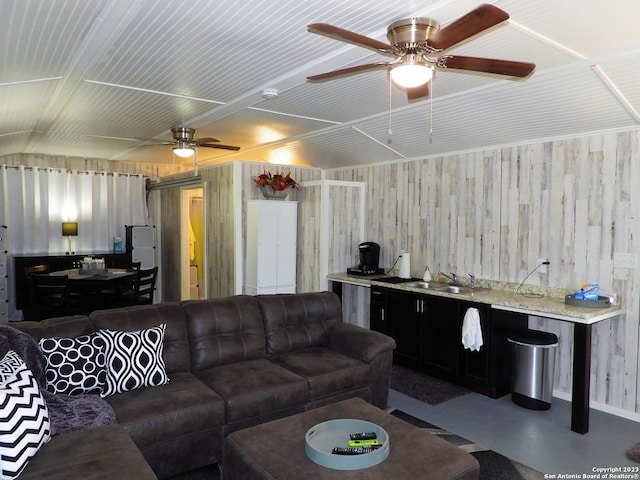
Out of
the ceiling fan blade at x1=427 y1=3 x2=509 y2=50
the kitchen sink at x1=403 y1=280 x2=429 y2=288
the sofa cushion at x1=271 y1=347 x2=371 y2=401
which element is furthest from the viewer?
the kitchen sink at x1=403 y1=280 x2=429 y2=288

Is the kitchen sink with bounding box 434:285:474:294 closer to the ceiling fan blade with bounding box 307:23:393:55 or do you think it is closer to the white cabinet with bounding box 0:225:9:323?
the ceiling fan blade with bounding box 307:23:393:55

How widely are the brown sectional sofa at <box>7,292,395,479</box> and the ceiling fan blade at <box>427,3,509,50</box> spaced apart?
2282mm

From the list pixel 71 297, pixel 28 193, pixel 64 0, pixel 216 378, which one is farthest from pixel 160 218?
pixel 64 0

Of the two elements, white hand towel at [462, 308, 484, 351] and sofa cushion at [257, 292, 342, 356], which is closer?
sofa cushion at [257, 292, 342, 356]

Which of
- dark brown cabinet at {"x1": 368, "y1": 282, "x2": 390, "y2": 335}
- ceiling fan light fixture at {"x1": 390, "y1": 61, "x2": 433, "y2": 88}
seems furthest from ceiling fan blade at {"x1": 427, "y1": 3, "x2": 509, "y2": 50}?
dark brown cabinet at {"x1": 368, "y1": 282, "x2": 390, "y2": 335}

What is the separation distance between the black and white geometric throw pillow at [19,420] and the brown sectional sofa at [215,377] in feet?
0.19

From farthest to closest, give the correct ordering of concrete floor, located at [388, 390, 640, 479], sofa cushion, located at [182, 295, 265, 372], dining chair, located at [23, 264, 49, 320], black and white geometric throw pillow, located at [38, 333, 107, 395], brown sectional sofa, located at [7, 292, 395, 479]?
dining chair, located at [23, 264, 49, 320]
sofa cushion, located at [182, 295, 265, 372]
concrete floor, located at [388, 390, 640, 479]
black and white geometric throw pillow, located at [38, 333, 107, 395]
brown sectional sofa, located at [7, 292, 395, 479]

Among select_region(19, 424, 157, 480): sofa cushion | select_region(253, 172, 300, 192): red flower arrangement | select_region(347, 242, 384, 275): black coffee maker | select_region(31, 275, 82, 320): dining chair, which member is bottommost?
select_region(19, 424, 157, 480): sofa cushion

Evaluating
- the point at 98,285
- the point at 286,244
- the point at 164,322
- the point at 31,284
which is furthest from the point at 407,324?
the point at 31,284

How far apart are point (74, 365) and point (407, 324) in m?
3.17

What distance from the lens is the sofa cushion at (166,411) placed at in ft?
8.12

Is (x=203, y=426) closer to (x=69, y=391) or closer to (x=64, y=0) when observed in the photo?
(x=69, y=391)

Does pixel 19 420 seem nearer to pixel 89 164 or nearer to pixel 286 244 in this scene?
pixel 286 244

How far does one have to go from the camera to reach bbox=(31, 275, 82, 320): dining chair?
14.9 feet
